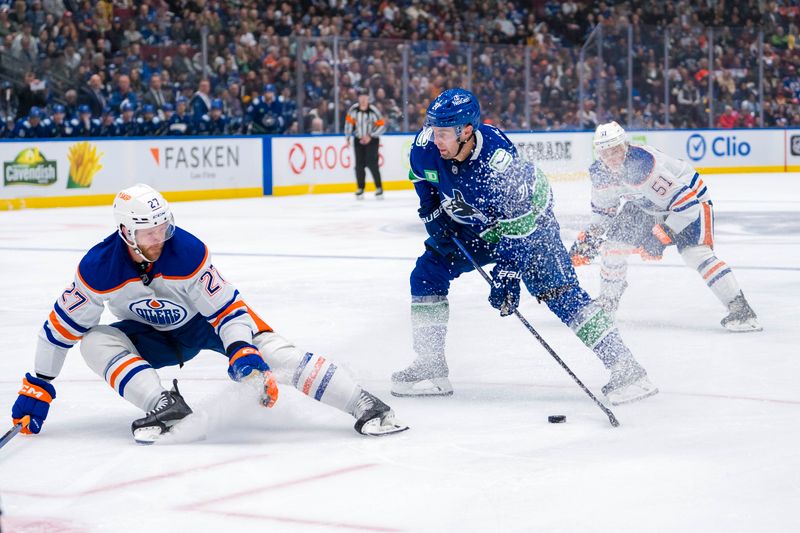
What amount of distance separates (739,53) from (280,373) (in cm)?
1859

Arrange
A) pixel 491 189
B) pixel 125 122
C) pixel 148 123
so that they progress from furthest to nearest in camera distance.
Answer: pixel 148 123 < pixel 125 122 < pixel 491 189

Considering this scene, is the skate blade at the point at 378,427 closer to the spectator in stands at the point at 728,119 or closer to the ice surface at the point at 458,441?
the ice surface at the point at 458,441

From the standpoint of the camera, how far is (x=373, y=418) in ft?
12.8

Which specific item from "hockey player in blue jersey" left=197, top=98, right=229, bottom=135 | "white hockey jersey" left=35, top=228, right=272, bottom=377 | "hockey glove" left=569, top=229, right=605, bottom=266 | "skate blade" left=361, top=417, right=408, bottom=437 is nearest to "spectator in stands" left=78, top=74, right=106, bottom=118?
"hockey player in blue jersey" left=197, top=98, right=229, bottom=135

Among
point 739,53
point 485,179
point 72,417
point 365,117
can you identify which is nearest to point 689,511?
point 485,179

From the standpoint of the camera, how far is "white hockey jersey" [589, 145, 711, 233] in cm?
611

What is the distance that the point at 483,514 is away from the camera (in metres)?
3.06

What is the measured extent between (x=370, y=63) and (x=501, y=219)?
13842 mm

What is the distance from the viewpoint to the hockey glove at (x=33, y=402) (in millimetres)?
3904

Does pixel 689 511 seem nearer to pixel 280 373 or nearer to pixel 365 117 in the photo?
pixel 280 373

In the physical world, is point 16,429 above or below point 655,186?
below

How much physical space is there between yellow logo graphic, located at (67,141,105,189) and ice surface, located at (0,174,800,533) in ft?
25.6

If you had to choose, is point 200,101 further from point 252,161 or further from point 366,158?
point 366,158

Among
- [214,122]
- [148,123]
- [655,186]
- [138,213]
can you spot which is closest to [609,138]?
[655,186]
